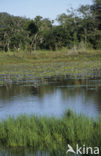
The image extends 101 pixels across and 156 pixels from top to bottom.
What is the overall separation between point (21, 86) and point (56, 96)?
3.39 metres

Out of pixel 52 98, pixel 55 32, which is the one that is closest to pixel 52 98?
pixel 52 98

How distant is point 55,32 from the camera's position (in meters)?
49.3

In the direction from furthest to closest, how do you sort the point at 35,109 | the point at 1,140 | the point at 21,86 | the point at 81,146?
the point at 21,86, the point at 35,109, the point at 1,140, the point at 81,146

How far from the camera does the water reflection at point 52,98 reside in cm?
1059

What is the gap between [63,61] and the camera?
34531mm

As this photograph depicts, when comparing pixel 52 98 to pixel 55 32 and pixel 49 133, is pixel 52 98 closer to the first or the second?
pixel 49 133

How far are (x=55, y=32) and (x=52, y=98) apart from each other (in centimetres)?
3687

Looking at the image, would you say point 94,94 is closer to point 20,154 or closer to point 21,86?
point 21,86

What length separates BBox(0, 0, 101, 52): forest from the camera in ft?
156

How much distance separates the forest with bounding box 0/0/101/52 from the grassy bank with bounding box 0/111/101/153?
39243mm

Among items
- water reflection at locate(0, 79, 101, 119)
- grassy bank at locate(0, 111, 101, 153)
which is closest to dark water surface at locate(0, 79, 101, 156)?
water reflection at locate(0, 79, 101, 119)

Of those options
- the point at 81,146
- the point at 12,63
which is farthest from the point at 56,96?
the point at 12,63

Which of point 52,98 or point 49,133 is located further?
point 52,98

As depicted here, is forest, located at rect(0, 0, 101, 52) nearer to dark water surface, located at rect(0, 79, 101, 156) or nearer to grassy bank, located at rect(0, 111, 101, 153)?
dark water surface, located at rect(0, 79, 101, 156)
